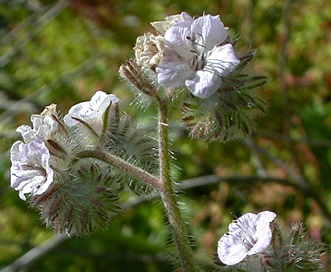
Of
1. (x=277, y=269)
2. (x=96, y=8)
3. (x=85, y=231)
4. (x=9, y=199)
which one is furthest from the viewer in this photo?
(x=96, y=8)

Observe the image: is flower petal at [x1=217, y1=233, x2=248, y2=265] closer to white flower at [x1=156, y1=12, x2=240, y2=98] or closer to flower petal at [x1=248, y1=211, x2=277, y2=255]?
flower petal at [x1=248, y1=211, x2=277, y2=255]

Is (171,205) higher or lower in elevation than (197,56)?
lower

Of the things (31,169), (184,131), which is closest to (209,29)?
(31,169)

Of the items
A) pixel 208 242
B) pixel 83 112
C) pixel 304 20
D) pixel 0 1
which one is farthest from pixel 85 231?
pixel 0 1

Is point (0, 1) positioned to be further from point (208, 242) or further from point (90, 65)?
point (208, 242)

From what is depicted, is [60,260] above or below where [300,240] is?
below

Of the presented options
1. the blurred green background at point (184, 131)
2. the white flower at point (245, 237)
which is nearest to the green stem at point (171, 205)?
the white flower at point (245, 237)

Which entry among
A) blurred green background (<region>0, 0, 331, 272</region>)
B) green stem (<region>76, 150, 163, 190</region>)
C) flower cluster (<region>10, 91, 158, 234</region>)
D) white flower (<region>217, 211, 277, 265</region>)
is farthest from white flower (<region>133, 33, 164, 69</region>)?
blurred green background (<region>0, 0, 331, 272</region>)

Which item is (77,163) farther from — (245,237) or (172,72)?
(245,237)
